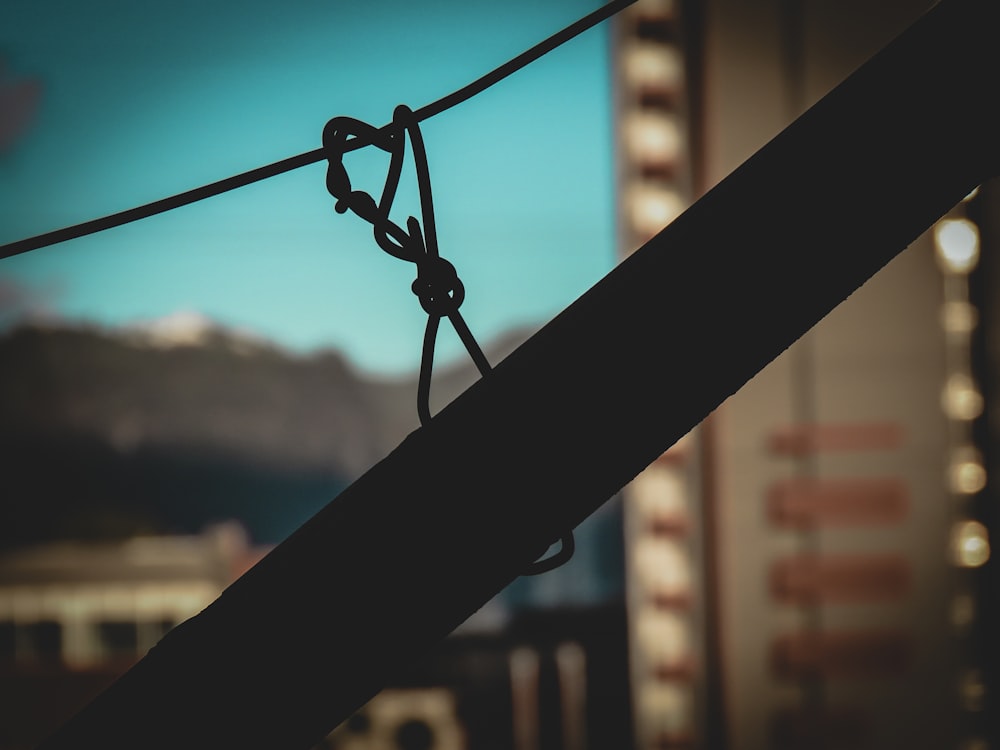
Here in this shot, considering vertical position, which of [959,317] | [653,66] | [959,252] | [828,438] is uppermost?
[653,66]

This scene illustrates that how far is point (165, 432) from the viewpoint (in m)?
2.47

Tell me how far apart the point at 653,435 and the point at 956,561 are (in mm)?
2566

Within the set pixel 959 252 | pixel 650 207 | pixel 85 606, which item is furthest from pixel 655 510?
pixel 85 606

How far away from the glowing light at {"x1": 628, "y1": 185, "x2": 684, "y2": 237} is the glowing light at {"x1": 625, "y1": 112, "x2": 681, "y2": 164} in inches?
3.9

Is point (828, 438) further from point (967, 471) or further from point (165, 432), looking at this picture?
point (165, 432)

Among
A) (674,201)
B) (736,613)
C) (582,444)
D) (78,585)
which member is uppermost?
(674,201)

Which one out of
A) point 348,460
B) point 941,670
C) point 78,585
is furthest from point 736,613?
point 78,585

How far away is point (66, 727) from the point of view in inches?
18.2

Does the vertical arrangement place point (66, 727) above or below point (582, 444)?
below

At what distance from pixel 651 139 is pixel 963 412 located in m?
1.33

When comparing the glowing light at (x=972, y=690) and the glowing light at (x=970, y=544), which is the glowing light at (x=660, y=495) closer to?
the glowing light at (x=970, y=544)

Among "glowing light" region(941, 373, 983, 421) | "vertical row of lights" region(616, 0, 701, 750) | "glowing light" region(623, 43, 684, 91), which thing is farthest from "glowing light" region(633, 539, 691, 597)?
"glowing light" region(623, 43, 684, 91)

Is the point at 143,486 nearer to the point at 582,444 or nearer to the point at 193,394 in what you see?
the point at 193,394

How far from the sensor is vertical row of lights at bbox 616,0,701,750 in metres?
2.52
